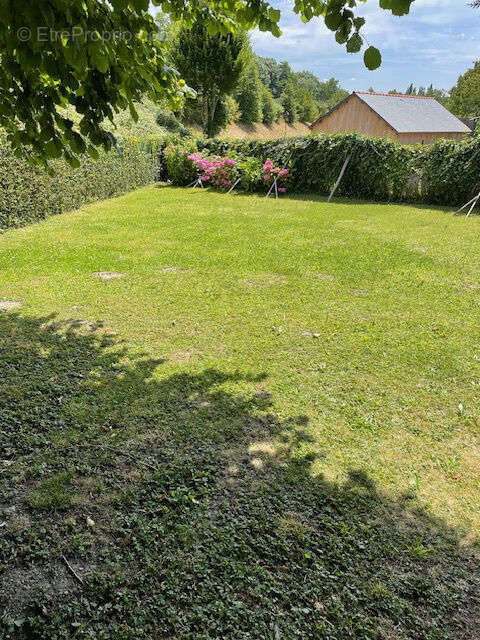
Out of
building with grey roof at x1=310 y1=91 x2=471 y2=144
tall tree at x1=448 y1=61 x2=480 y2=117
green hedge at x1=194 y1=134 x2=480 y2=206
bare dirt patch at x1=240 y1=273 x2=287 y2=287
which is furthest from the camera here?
tall tree at x1=448 y1=61 x2=480 y2=117

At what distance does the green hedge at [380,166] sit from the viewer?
13.7 m

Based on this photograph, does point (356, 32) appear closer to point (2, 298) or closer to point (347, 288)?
point (347, 288)

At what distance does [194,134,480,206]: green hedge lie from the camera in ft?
45.0

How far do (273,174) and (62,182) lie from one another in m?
7.65

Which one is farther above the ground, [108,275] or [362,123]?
[362,123]

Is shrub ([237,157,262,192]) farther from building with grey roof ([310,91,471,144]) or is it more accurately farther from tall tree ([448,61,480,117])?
tall tree ([448,61,480,117])

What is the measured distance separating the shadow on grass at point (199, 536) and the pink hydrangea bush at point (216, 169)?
47.1 feet

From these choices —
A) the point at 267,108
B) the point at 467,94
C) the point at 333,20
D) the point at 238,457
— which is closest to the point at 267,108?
the point at 267,108

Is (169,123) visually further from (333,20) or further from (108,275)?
(333,20)

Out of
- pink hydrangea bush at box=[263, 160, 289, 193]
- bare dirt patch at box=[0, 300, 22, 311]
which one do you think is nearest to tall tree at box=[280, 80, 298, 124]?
pink hydrangea bush at box=[263, 160, 289, 193]

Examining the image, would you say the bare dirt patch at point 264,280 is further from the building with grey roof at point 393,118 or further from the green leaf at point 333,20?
the building with grey roof at point 393,118

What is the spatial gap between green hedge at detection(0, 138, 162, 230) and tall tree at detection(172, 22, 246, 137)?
35.9 ft

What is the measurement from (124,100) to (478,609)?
3.64m

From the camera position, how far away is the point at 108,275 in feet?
23.7
